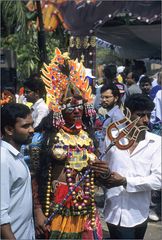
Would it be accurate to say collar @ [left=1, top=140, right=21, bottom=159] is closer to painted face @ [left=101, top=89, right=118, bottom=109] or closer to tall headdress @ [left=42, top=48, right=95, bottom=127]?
tall headdress @ [left=42, top=48, right=95, bottom=127]

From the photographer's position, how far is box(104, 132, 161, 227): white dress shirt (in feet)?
10.9

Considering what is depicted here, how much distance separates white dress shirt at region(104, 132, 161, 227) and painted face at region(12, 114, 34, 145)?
2.35ft

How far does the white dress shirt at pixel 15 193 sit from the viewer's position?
8.48 ft

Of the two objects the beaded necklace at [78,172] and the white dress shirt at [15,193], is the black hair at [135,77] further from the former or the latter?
the white dress shirt at [15,193]

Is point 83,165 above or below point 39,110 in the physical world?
below

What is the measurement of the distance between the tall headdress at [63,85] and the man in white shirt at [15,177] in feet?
1.59

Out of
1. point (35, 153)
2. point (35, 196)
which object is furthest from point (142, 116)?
point (35, 196)

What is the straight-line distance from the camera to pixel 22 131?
2902mm

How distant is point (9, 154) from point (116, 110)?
2.86m

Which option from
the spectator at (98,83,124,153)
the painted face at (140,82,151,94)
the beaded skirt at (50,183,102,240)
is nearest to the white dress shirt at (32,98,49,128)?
the spectator at (98,83,124,153)

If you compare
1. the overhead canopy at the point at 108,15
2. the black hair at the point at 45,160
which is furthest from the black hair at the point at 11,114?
the overhead canopy at the point at 108,15

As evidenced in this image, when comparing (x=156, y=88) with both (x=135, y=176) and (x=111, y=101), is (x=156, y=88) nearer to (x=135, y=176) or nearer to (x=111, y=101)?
(x=111, y=101)

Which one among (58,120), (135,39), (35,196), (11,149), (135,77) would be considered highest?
(135,39)

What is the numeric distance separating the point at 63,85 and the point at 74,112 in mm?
222
